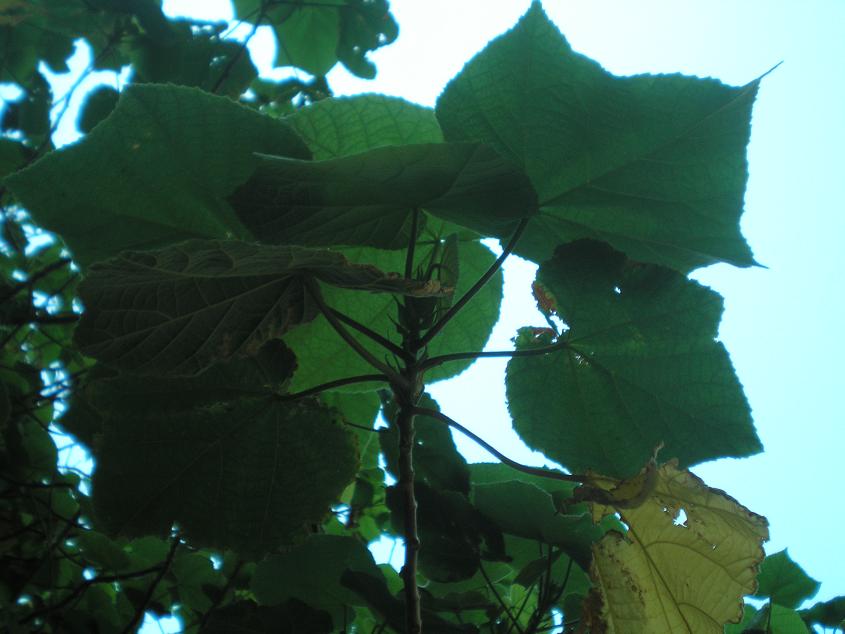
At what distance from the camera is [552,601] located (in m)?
0.77

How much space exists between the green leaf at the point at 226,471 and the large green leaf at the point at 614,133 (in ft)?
0.94

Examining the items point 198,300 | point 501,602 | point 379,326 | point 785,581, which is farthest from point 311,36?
point 785,581

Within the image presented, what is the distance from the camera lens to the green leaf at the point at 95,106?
49.4 inches

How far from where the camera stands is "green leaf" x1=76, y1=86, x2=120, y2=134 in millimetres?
1254

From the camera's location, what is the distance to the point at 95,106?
4.15 ft

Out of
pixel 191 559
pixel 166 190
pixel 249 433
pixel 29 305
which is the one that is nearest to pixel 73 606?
pixel 191 559

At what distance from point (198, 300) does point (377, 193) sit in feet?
0.57

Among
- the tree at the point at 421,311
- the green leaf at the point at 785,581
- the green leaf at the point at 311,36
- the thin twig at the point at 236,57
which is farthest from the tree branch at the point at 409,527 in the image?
the green leaf at the point at 311,36

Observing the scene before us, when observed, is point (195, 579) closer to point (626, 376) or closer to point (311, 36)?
point (626, 376)

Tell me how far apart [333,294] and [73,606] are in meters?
0.73

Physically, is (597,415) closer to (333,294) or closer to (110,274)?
(333,294)

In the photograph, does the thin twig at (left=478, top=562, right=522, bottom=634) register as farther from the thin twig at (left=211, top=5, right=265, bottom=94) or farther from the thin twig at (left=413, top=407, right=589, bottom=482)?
the thin twig at (left=211, top=5, right=265, bottom=94)

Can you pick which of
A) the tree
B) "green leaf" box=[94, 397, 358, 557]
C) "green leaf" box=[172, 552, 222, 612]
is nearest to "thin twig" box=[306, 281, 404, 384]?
A: the tree

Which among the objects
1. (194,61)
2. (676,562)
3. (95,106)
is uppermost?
(194,61)
